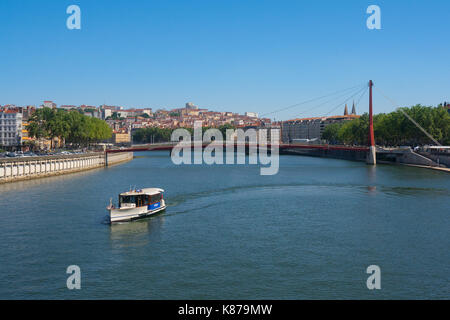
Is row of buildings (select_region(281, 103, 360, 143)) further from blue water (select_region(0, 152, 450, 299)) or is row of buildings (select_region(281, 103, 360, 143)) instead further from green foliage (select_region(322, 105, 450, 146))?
blue water (select_region(0, 152, 450, 299))

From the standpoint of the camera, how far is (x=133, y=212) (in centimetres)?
1889

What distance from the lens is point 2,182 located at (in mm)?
31312

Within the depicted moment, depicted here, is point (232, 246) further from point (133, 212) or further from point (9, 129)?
point (9, 129)

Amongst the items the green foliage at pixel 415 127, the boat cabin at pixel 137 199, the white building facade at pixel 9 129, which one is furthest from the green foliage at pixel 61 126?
the boat cabin at pixel 137 199

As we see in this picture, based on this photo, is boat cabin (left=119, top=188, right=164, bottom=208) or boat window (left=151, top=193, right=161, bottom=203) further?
boat window (left=151, top=193, right=161, bottom=203)

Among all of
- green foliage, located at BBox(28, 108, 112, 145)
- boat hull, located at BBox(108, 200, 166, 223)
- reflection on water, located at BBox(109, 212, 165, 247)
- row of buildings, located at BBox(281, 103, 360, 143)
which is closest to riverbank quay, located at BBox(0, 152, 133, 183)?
green foliage, located at BBox(28, 108, 112, 145)

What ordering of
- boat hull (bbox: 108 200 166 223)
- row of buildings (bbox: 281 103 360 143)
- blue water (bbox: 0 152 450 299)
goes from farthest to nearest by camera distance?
1. row of buildings (bbox: 281 103 360 143)
2. boat hull (bbox: 108 200 166 223)
3. blue water (bbox: 0 152 450 299)

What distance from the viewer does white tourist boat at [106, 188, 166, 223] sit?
18.4 meters

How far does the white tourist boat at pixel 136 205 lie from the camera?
60.2 feet

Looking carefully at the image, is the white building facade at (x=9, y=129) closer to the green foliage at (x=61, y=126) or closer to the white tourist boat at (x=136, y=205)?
the green foliage at (x=61, y=126)

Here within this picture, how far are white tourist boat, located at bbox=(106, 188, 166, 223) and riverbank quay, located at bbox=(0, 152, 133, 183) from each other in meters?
15.7

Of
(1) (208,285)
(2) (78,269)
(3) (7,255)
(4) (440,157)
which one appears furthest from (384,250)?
(4) (440,157)

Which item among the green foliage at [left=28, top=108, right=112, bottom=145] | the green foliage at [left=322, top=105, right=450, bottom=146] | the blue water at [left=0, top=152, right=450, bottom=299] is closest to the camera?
the blue water at [left=0, top=152, right=450, bottom=299]

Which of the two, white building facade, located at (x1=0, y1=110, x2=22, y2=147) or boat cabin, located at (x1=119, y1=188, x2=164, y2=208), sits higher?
white building facade, located at (x1=0, y1=110, x2=22, y2=147)
